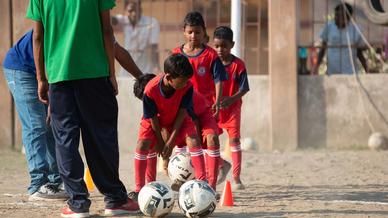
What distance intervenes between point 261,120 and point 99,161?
6801mm

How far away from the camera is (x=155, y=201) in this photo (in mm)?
6758

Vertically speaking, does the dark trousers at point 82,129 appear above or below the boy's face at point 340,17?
below

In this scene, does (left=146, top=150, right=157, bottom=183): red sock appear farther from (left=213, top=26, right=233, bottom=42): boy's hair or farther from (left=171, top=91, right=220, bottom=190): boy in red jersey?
(left=213, top=26, right=233, bottom=42): boy's hair

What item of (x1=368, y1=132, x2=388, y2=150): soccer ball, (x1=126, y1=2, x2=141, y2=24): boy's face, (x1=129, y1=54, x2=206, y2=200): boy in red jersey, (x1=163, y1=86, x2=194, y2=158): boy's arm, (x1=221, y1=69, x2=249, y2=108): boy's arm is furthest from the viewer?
(x1=126, y1=2, x2=141, y2=24): boy's face

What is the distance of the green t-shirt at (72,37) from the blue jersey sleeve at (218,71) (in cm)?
199

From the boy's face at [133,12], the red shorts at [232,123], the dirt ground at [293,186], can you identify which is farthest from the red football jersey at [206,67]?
the boy's face at [133,12]

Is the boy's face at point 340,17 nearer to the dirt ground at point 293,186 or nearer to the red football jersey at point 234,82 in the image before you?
the dirt ground at point 293,186

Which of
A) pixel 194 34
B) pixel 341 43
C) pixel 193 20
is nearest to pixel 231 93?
pixel 194 34

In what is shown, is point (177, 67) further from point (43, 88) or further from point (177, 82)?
point (43, 88)

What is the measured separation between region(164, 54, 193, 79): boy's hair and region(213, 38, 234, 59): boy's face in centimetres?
198

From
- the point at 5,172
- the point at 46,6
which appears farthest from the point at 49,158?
the point at 5,172

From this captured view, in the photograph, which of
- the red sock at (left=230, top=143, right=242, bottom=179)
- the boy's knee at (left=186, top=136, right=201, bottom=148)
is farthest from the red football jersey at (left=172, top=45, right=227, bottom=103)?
the boy's knee at (left=186, top=136, right=201, bottom=148)

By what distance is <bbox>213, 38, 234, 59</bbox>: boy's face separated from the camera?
9.15 metres

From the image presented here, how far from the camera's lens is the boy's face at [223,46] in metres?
9.15
